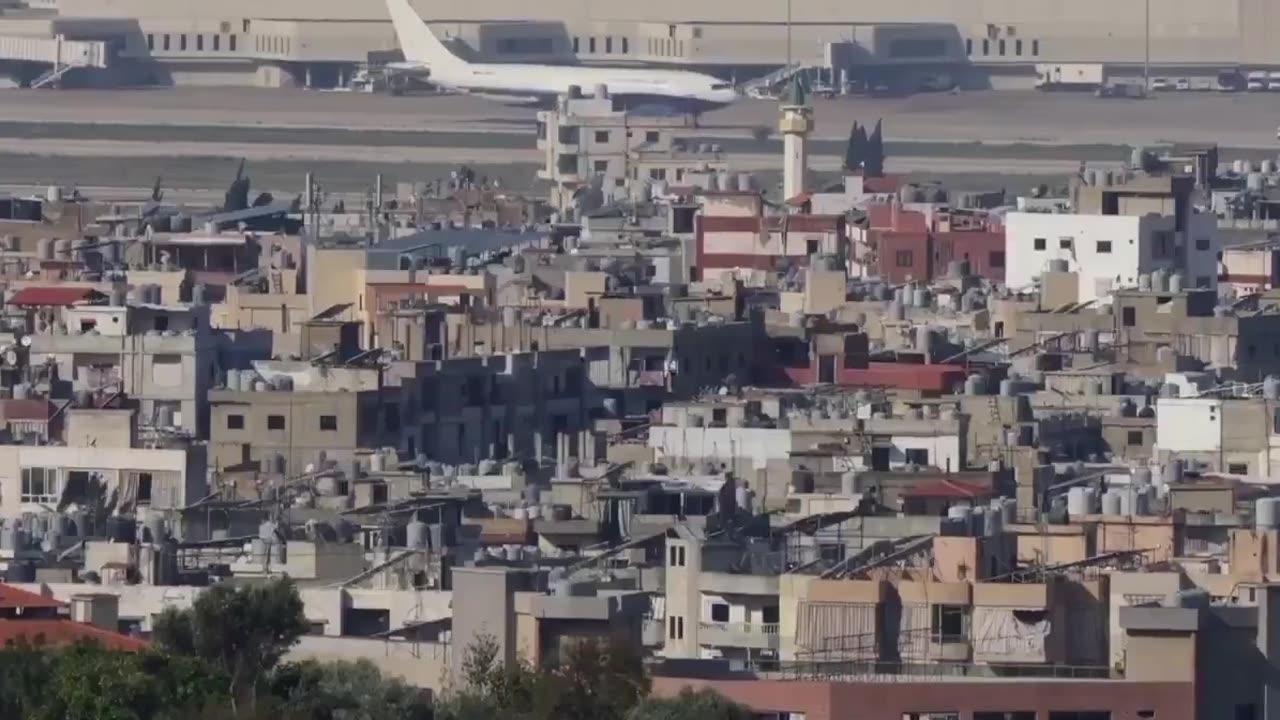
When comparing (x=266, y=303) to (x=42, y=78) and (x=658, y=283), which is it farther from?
(x=42, y=78)

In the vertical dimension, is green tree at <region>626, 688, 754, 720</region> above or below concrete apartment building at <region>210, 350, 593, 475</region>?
above

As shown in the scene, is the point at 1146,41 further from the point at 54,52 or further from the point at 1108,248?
the point at 1108,248

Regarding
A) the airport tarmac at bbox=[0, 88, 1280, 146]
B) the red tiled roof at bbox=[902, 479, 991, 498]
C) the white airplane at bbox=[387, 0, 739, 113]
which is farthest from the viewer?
the white airplane at bbox=[387, 0, 739, 113]

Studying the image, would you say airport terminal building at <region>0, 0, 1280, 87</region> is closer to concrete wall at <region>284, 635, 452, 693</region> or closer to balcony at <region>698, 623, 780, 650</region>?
balcony at <region>698, 623, 780, 650</region>

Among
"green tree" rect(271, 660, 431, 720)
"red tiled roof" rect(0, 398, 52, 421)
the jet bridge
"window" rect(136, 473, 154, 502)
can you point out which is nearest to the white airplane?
the jet bridge

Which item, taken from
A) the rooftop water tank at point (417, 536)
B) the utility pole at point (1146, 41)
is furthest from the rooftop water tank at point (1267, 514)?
the utility pole at point (1146, 41)

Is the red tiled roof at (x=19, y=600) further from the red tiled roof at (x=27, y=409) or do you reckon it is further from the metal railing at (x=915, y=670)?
the red tiled roof at (x=27, y=409)
